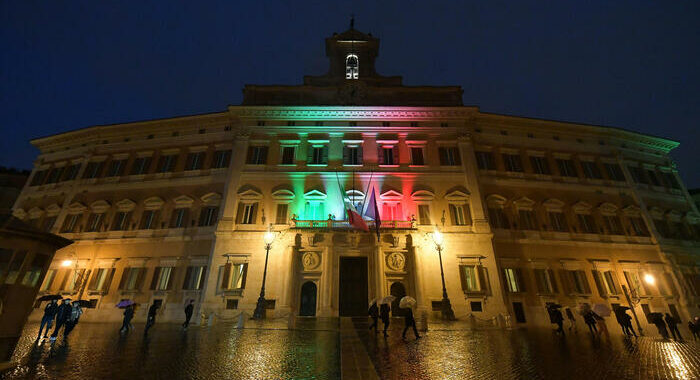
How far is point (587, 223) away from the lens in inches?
866

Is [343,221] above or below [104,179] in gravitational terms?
below

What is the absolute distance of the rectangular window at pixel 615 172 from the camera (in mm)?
24344

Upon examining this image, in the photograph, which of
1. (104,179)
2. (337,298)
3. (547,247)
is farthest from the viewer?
(104,179)

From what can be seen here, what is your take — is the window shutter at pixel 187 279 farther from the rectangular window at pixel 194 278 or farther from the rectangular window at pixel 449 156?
the rectangular window at pixel 449 156

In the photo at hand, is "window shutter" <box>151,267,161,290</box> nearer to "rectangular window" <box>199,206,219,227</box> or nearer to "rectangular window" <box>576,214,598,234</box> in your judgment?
"rectangular window" <box>199,206,219,227</box>

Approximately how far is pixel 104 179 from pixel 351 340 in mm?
25901

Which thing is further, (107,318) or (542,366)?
(107,318)

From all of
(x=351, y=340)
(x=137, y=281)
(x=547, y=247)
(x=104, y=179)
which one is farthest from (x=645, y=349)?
(x=104, y=179)

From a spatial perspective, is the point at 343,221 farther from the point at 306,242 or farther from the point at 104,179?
the point at 104,179

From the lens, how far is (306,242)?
1878 centimetres

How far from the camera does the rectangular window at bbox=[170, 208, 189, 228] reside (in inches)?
837

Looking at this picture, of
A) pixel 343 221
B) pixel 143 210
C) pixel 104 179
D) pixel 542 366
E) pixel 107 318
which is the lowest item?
pixel 542 366

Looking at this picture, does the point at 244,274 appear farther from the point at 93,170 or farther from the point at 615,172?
the point at 615,172

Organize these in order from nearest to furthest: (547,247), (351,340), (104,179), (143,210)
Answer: (351,340) → (547,247) → (143,210) → (104,179)
